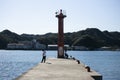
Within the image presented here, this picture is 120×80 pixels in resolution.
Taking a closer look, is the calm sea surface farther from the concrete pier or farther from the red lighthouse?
the concrete pier

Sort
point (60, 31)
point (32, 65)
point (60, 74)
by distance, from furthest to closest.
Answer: point (32, 65), point (60, 31), point (60, 74)

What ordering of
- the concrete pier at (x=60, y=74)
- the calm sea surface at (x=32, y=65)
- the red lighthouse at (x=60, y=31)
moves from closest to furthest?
the concrete pier at (x=60, y=74) < the calm sea surface at (x=32, y=65) < the red lighthouse at (x=60, y=31)

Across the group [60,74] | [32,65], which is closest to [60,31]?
[32,65]

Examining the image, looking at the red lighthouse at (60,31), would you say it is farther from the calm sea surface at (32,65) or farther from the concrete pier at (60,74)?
the concrete pier at (60,74)

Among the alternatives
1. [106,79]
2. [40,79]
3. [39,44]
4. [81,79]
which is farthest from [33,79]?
[39,44]

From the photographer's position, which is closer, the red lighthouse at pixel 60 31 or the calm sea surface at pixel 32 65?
the calm sea surface at pixel 32 65

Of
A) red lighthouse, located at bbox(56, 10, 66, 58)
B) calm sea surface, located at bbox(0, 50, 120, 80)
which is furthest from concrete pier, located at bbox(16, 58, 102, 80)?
red lighthouse, located at bbox(56, 10, 66, 58)

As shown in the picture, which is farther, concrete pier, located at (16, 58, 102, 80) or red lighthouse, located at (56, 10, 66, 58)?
red lighthouse, located at (56, 10, 66, 58)

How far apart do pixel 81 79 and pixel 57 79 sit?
3.99 feet

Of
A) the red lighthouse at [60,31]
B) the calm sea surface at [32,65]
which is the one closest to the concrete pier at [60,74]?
the calm sea surface at [32,65]

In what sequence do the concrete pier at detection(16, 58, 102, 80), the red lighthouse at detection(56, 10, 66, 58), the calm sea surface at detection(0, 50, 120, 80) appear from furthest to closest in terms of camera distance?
the red lighthouse at detection(56, 10, 66, 58), the calm sea surface at detection(0, 50, 120, 80), the concrete pier at detection(16, 58, 102, 80)

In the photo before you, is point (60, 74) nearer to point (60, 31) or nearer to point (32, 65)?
point (60, 31)

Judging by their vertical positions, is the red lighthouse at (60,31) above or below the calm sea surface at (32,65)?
above

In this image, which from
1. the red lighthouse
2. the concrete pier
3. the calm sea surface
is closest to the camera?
the concrete pier
